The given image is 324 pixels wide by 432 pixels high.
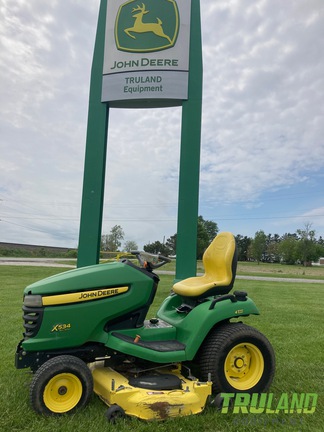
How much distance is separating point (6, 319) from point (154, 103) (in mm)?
4931

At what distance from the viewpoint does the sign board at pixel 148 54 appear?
770cm

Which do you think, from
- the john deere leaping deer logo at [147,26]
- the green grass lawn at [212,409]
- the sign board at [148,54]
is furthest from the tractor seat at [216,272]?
the john deere leaping deer logo at [147,26]

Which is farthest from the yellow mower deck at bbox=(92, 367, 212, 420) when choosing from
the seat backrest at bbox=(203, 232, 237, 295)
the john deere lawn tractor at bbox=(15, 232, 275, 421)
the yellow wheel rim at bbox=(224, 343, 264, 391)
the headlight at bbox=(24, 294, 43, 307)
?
the seat backrest at bbox=(203, 232, 237, 295)

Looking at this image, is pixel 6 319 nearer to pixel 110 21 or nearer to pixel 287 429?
pixel 287 429

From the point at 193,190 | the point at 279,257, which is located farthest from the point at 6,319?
the point at 279,257

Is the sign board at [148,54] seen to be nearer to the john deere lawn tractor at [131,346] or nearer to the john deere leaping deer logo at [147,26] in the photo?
the john deere leaping deer logo at [147,26]

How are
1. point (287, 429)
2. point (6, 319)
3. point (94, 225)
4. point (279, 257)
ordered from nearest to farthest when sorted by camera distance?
point (287, 429), point (6, 319), point (94, 225), point (279, 257)

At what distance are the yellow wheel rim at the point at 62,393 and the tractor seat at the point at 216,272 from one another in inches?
51.6

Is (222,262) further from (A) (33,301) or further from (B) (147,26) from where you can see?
(B) (147,26)

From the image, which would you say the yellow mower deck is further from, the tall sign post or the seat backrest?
the tall sign post

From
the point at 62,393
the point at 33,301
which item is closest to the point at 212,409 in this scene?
the point at 62,393

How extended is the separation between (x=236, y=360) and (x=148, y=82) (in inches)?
230

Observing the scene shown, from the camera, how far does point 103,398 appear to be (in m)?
3.08

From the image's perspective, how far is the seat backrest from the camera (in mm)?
3836
